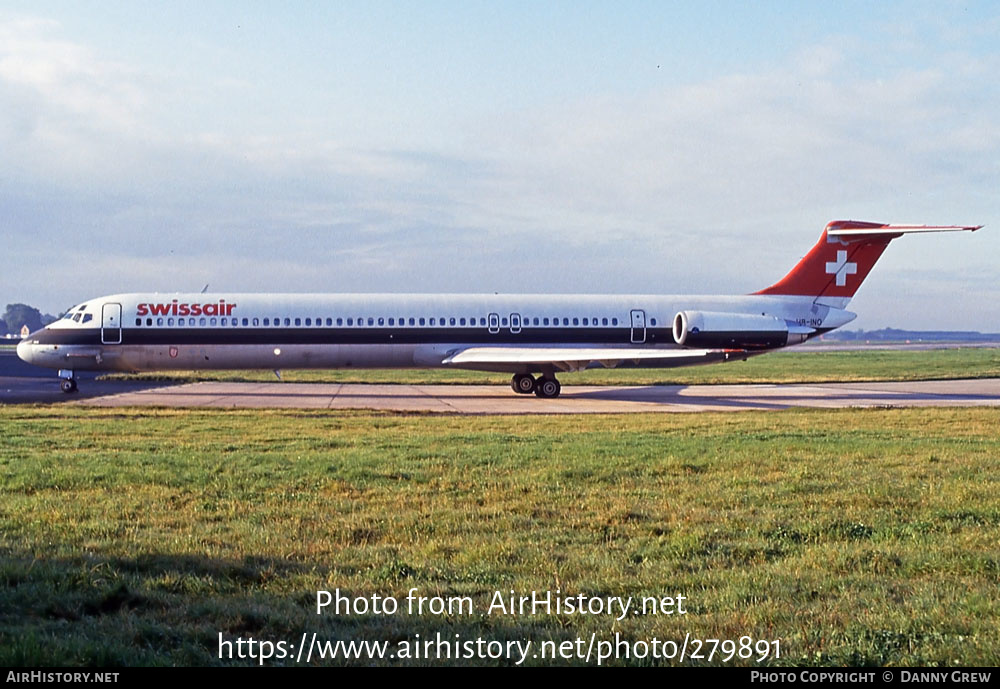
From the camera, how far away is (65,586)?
18.7ft

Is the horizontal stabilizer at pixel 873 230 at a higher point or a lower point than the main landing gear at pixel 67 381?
higher

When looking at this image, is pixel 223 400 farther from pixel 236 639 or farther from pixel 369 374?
pixel 236 639

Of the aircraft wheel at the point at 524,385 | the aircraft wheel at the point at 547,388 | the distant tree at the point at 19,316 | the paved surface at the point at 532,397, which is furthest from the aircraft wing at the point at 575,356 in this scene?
the distant tree at the point at 19,316

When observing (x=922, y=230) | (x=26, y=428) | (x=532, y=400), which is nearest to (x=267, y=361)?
(x=532, y=400)

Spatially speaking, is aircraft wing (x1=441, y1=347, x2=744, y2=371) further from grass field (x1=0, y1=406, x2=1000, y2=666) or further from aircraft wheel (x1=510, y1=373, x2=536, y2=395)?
grass field (x1=0, y1=406, x2=1000, y2=666)

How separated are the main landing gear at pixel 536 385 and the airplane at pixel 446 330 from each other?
37mm

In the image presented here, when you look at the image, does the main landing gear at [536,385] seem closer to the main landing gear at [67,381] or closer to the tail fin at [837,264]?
the tail fin at [837,264]

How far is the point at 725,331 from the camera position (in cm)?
2783

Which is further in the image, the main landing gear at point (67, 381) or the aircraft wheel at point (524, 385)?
the aircraft wheel at point (524, 385)

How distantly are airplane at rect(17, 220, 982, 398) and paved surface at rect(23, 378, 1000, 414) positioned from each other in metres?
1.12

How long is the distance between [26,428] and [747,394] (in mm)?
21450

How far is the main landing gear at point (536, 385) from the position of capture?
27.6 meters

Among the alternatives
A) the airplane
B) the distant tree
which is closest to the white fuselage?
the airplane

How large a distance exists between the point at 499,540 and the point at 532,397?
20.2 metres
